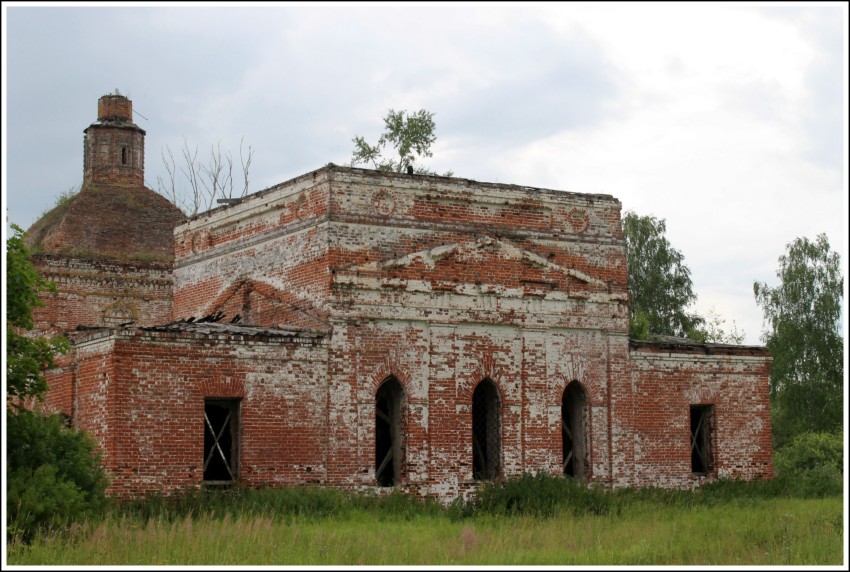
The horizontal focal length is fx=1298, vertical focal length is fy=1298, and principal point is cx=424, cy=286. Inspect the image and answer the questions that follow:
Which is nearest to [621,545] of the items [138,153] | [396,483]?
[396,483]

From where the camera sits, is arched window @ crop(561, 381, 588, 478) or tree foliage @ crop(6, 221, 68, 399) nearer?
tree foliage @ crop(6, 221, 68, 399)

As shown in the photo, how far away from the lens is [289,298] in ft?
78.1

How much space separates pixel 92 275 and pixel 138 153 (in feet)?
18.7

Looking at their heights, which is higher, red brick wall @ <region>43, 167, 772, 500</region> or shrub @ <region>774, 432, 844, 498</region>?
red brick wall @ <region>43, 167, 772, 500</region>

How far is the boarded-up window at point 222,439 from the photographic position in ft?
70.8

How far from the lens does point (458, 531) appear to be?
19016mm

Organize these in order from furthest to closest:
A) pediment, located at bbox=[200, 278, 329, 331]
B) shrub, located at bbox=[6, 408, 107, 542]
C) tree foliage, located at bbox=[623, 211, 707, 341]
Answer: tree foliage, located at bbox=[623, 211, 707, 341] < pediment, located at bbox=[200, 278, 329, 331] < shrub, located at bbox=[6, 408, 107, 542]

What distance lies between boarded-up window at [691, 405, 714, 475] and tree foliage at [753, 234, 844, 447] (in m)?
16.1

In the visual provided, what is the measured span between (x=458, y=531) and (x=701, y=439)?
30.2ft

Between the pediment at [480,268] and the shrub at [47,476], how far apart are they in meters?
6.22

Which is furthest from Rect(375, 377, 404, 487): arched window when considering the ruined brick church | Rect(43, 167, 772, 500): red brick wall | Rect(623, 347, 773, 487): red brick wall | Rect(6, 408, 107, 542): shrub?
Rect(6, 408, 107, 542): shrub

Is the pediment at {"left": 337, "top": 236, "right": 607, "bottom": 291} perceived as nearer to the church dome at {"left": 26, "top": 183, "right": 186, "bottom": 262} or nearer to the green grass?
the green grass

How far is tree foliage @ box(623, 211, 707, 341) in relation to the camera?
154 feet

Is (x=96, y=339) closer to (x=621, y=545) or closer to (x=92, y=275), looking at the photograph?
(x=621, y=545)
